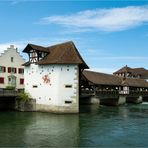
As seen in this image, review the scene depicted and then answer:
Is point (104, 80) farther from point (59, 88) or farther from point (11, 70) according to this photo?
point (59, 88)

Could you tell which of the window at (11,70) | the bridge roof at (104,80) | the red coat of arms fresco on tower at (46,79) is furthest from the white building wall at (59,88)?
the bridge roof at (104,80)

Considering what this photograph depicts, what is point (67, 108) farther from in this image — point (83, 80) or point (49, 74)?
point (83, 80)

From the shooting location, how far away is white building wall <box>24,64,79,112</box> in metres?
35.1

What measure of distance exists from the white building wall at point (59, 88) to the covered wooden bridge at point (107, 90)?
37.5ft

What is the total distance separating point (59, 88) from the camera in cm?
3538

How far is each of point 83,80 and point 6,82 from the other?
1289 cm

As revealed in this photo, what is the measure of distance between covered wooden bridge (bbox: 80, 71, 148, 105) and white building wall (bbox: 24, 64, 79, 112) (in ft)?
37.5

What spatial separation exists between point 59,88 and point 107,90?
964 inches

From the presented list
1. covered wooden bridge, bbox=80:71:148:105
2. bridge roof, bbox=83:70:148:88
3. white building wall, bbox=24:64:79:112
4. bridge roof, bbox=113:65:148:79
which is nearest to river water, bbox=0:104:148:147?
white building wall, bbox=24:64:79:112

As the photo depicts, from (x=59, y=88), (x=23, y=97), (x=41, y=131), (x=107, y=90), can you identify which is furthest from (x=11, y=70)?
(x=41, y=131)

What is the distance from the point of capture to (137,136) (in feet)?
72.9

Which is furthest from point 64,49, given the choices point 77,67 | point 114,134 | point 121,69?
point 121,69

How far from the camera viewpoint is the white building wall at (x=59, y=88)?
35.1m

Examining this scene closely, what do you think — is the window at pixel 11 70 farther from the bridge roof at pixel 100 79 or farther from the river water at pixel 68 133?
the river water at pixel 68 133
